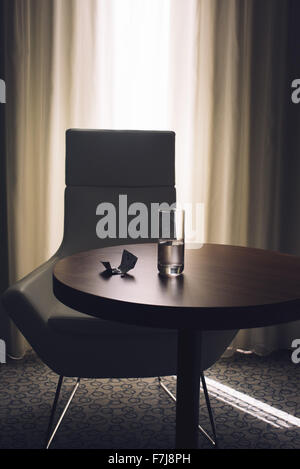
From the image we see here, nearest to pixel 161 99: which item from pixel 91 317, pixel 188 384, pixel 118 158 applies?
pixel 118 158

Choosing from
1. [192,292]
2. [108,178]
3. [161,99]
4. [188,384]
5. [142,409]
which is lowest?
[142,409]

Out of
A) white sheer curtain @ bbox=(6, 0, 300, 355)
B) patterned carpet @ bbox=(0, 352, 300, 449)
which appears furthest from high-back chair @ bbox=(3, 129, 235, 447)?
white sheer curtain @ bbox=(6, 0, 300, 355)

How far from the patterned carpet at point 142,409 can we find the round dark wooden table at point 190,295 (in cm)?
62

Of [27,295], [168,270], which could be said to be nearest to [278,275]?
[168,270]

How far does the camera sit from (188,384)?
4.23 feet

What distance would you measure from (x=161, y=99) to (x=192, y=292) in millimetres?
1784

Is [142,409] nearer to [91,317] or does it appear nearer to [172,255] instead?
[91,317]

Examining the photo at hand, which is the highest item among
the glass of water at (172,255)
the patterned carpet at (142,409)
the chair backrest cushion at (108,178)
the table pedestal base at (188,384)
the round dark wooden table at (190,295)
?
the chair backrest cushion at (108,178)

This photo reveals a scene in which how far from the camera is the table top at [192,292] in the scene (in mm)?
966

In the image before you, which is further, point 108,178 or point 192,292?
point 108,178

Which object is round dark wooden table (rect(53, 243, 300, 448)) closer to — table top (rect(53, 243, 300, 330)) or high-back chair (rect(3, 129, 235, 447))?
table top (rect(53, 243, 300, 330))

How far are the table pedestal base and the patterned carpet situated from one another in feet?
1.75

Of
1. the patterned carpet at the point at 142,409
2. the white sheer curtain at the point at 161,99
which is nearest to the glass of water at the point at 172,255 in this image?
the patterned carpet at the point at 142,409

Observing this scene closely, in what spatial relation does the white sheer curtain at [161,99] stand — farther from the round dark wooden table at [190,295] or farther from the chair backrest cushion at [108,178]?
the round dark wooden table at [190,295]
